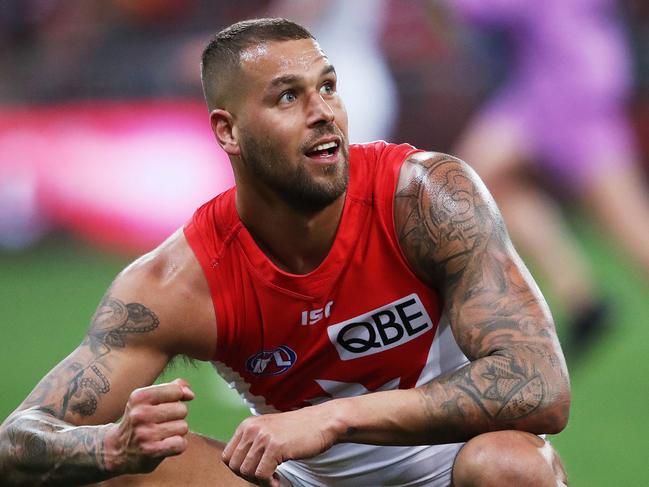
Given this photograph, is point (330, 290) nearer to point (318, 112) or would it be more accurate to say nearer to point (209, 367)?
point (318, 112)

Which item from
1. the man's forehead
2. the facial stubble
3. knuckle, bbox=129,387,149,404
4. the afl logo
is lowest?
the afl logo

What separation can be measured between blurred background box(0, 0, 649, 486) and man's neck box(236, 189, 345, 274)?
12.0ft

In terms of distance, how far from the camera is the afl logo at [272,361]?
387cm

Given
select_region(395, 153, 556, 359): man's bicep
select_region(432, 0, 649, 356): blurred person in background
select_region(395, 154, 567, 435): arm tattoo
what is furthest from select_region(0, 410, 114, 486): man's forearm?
select_region(432, 0, 649, 356): blurred person in background

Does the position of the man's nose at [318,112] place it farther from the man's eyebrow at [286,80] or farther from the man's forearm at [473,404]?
the man's forearm at [473,404]

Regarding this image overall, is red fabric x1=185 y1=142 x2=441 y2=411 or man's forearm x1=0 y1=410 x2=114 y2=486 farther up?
red fabric x1=185 y1=142 x2=441 y2=411

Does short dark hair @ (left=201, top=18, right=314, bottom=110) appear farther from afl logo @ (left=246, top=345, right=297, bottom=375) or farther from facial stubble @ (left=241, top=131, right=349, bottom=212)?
afl logo @ (left=246, top=345, right=297, bottom=375)

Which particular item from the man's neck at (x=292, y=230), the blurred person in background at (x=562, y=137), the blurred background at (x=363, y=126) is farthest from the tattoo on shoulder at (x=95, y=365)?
the blurred person in background at (x=562, y=137)

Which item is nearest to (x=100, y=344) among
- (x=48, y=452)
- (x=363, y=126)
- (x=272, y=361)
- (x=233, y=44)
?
(x=48, y=452)

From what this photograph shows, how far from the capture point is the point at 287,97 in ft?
12.2

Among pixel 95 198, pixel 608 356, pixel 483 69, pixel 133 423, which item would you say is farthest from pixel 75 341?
pixel 133 423

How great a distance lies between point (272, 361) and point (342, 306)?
27cm

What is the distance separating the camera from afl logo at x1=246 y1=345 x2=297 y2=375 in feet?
12.7

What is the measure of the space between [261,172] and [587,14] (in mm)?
5015
